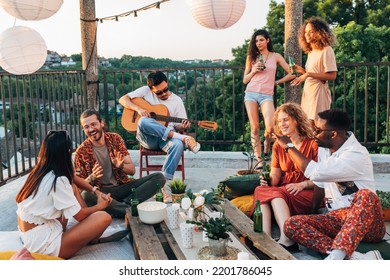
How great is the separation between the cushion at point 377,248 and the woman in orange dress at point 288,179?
0.49 metres

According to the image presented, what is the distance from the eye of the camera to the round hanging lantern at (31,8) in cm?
313

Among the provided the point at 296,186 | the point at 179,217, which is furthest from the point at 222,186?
the point at 179,217

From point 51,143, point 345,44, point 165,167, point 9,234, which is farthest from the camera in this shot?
point 345,44

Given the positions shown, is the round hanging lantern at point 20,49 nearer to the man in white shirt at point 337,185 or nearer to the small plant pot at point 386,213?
the man in white shirt at point 337,185

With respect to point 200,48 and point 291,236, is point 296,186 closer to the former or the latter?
point 291,236

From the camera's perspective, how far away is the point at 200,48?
503cm

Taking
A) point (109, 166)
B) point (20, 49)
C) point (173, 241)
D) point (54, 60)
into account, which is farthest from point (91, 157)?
point (54, 60)

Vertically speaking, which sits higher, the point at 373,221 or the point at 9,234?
the point at 373,221

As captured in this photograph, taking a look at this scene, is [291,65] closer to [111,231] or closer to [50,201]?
[111,231]

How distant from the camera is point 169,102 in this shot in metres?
4.14

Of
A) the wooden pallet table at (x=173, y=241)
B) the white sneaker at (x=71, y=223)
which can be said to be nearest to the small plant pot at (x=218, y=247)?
the wooden pallet table at (x=173, y=241)

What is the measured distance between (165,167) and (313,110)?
1.49 m

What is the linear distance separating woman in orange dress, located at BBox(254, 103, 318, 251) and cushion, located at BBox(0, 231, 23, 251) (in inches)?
61.3

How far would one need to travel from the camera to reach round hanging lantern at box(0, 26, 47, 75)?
340 cm
